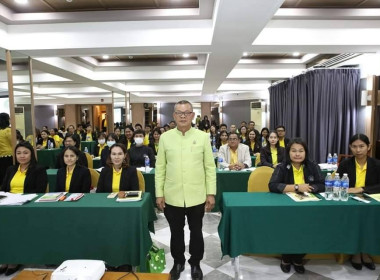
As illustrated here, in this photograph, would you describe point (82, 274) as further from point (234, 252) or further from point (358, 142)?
point (358, 142)

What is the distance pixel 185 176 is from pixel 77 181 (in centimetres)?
144

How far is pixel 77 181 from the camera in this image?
301cm

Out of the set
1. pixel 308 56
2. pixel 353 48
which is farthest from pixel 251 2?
pixel 308 56

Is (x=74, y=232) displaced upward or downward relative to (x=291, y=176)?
downward

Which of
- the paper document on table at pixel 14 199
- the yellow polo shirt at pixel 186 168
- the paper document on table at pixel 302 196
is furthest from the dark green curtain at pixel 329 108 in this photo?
the paper document on table at pixel 14 199

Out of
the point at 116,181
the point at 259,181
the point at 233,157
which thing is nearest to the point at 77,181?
the point at 116,181

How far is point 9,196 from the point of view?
263 cm

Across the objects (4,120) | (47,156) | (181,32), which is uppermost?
(181,32)

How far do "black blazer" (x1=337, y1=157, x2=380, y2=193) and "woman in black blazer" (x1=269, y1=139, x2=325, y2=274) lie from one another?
0.41 metres

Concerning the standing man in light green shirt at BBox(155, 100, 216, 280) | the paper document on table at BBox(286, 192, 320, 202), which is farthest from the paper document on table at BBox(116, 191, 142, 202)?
the paper document on table at BBox(286, 192, 320, 202)

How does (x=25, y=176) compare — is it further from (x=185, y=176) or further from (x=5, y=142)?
(x=185, y=176)

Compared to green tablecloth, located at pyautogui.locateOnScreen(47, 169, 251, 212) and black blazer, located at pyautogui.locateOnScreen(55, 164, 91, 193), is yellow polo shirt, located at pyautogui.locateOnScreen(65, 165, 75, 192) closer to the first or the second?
black blazer, located at pyautogui.locateOnScreen(55, 164, 91, 193)

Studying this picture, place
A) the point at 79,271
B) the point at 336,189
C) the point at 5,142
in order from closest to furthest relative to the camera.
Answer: the point at 79,271
the point at 336,189
the point at 5,142

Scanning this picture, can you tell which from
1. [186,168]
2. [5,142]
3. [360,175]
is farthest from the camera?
[5,142]
